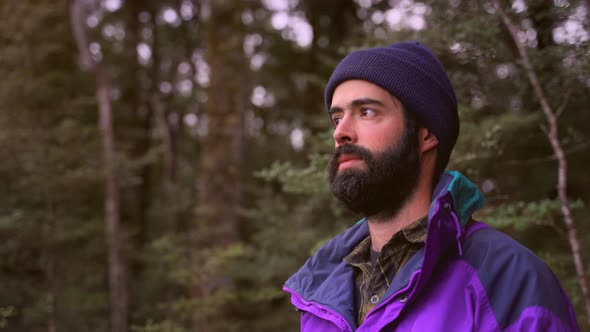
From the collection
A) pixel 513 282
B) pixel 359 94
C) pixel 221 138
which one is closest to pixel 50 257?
pixel 221 138

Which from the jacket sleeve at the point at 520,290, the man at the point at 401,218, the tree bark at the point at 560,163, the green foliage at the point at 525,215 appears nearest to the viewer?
the jacket sleeve at the point at 520,290

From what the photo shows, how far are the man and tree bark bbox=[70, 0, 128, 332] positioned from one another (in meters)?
6.38

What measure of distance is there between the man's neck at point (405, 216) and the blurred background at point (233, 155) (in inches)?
68.4

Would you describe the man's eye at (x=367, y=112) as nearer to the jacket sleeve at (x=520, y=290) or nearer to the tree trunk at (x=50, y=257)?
the jacket sleeve at (x=520, y=290)

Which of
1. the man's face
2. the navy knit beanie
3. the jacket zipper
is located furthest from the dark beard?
the jacket zipper

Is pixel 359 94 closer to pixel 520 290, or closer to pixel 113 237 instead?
pixel 520 290

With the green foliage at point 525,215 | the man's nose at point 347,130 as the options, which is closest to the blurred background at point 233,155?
the green foliage at point 525,215

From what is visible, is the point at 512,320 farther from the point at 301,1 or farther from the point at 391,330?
the point at 301,1

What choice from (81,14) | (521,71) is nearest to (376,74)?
(521,71)

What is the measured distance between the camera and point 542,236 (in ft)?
25.4

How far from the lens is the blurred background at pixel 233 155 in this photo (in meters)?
4.09

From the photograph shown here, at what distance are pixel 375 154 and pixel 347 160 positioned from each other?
15cm

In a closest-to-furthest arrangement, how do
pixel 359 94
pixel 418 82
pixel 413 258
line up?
1. pixel 413 258
2. pixel 418 82
3. pixel 359 94

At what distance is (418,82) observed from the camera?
2.26 metres
